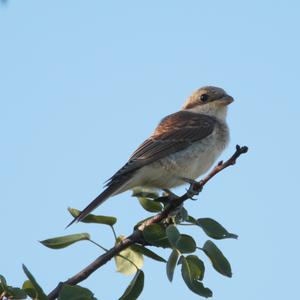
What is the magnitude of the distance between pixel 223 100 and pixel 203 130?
3.32 ft

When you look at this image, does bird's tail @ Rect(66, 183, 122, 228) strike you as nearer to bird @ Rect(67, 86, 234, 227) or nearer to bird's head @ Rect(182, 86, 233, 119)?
bird @ Rect(67, 86, 234, 227)

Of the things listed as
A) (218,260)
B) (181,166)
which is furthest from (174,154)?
(218,260)

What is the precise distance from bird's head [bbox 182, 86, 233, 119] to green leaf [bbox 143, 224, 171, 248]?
13.1 ft

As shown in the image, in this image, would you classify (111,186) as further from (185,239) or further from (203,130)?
(185,239)

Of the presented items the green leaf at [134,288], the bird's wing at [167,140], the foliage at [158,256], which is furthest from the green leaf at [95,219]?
the bird's wing at [167,140]

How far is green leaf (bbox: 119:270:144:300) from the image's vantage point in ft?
8.99

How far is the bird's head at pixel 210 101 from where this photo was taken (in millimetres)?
7004

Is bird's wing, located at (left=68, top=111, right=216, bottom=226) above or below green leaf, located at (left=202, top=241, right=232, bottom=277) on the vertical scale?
above

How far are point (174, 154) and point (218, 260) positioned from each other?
2922mm

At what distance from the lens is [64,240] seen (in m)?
2.98

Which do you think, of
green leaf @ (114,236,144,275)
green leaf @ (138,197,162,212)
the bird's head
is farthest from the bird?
green leaf @ (114,236,144,275)

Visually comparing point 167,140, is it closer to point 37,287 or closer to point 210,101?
point 210,101

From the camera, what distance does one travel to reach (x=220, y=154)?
6113 millimetres

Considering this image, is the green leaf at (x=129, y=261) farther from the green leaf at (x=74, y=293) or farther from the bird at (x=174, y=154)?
the bird at (x=174, y=154)
